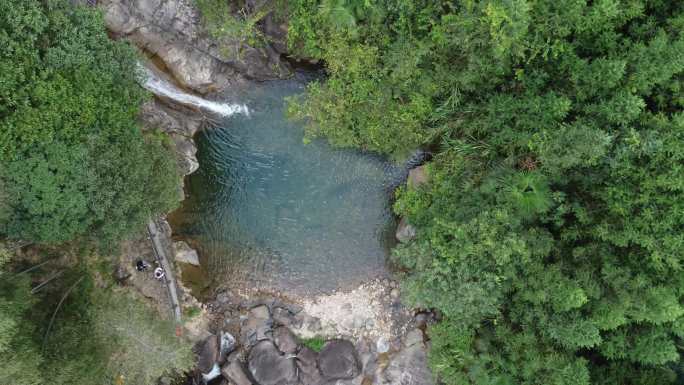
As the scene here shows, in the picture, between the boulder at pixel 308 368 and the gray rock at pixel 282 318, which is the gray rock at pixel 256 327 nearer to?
the gray rock at pixel 282 318

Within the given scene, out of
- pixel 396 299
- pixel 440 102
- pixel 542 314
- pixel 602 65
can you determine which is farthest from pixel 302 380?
pixel 602 65

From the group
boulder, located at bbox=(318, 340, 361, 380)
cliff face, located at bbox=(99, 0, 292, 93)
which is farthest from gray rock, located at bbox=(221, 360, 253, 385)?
cliff face, located at bbox=(99, 0, 292, 93)

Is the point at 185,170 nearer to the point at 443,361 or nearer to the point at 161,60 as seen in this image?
the point at 161,60

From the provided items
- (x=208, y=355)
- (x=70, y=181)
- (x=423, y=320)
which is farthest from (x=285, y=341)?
(x=70, y=181)

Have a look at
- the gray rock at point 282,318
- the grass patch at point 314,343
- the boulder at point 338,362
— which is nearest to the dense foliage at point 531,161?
the boulder at point 338,362

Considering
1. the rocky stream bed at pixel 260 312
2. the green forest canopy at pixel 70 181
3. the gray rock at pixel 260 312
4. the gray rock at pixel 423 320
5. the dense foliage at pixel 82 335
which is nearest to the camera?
the green forest canopy at pixel 70 181

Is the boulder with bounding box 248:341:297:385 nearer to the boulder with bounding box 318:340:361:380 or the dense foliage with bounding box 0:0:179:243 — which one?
the boulder with bounding box 318:340:361:380

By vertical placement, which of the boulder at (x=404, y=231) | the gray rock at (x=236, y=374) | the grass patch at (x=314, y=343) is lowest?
the gray rock at (x=236, y=374)
